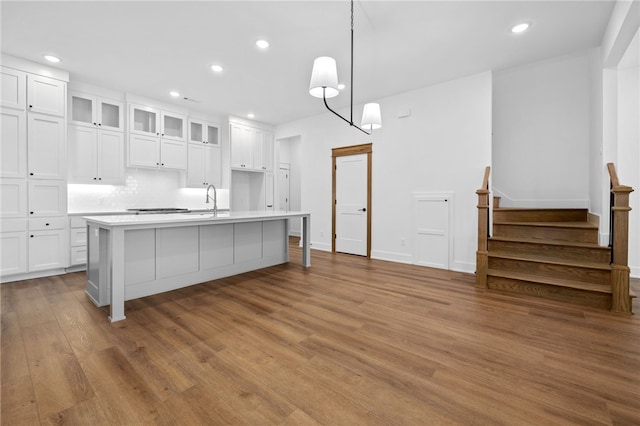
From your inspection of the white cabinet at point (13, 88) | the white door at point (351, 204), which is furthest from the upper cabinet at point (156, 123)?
the white door at point (351, 204)

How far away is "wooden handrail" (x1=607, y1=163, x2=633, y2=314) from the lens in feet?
9.02

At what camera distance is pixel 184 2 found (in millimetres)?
2717

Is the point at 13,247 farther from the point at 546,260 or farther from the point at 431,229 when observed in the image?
the point at 546,260

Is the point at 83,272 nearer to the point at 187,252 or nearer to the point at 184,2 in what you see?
the point at 187,252

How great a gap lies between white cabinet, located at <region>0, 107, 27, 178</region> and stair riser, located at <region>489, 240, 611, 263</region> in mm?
6475

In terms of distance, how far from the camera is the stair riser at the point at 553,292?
2871 mm

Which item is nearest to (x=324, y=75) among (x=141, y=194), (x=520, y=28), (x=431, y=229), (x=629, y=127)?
(x=520, y=28)

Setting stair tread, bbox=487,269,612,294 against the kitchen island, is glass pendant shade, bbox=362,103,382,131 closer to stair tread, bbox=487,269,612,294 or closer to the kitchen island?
the kitchen island

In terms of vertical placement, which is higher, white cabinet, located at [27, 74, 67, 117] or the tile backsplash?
white cabinet, located at [27, 74, 67, 117]

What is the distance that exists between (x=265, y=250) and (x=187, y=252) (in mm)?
1286

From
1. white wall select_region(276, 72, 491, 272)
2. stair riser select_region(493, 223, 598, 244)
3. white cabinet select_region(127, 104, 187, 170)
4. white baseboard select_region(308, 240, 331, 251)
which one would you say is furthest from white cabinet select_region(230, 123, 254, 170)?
stair riser select_region(493, 223, 598, 244)

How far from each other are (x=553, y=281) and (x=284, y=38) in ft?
13.5

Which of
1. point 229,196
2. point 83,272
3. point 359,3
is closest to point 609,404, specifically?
point 359,3

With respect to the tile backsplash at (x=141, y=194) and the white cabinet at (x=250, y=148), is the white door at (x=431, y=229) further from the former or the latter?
the tile backsplash at (x=141, y=194)
